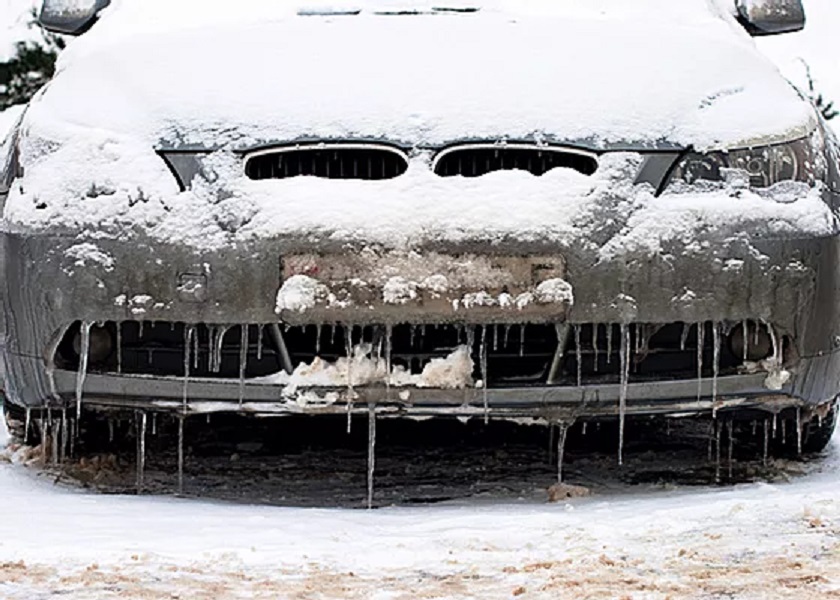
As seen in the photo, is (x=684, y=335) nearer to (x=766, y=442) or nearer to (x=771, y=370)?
(x=771, y=370)

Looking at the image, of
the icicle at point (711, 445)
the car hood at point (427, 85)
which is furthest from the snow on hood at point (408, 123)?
the icicle at point (711, 445)

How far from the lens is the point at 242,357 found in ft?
12.8

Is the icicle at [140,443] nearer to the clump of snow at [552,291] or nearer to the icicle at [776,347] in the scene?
the clump of snow at [552,291]

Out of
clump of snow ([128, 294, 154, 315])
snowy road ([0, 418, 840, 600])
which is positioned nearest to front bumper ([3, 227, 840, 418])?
clump of snow ([128, 294, 154, 315])

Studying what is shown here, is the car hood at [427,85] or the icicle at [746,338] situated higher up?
the car hood at [427,85]

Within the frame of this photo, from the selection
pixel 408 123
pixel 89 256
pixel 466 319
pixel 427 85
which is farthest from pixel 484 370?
pixel 89 256

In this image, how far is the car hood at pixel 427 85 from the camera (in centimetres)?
398

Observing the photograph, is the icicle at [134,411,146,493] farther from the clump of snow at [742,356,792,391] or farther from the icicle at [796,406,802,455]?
the icicle at [796,406,802,455]

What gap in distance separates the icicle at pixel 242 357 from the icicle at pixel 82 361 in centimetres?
35

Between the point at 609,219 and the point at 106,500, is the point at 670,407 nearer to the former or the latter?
the point at 609,219

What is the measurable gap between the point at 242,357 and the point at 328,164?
0.49 meters

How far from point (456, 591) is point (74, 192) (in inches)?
60.9

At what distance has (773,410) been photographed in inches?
163

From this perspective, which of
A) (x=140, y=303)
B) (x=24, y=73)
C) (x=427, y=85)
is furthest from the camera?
(x=24, y=73)
